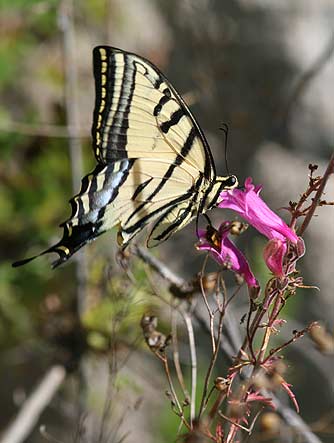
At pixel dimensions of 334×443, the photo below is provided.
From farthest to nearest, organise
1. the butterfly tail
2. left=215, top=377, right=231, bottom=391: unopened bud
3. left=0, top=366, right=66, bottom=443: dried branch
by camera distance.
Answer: left=0, top=366, right=66, bottom=443: dried branch, the butterfly tail, left=215, top=377, right=231, bottom=391: unopened bud

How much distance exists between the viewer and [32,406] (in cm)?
183

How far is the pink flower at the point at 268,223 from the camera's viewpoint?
935mm

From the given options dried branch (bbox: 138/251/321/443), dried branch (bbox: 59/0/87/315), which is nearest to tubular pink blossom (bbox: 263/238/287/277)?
dried branch (bbox: 138/251/321/443)

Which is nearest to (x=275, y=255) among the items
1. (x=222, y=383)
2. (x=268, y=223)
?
(x=268, y=223)

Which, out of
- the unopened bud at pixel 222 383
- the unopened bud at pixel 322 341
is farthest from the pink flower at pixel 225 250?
the unopened bud at pixel 322 341

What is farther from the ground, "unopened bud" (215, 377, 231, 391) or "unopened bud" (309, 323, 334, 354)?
"unopened bud" (215, 377, 231, 391)

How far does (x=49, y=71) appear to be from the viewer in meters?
3.16

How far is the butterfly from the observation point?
1.35 metres

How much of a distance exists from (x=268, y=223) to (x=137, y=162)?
51 cm

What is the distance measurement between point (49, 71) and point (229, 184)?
6.76 feet

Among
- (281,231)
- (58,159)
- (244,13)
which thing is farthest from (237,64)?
(281,231)

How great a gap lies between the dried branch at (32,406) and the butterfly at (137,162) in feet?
1.92

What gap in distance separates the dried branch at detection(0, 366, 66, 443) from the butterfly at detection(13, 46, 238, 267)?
0.58 meters

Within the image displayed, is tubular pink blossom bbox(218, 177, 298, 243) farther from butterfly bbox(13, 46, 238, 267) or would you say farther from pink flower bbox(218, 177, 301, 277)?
butterfly bbox(13, 46, 238, 267)
